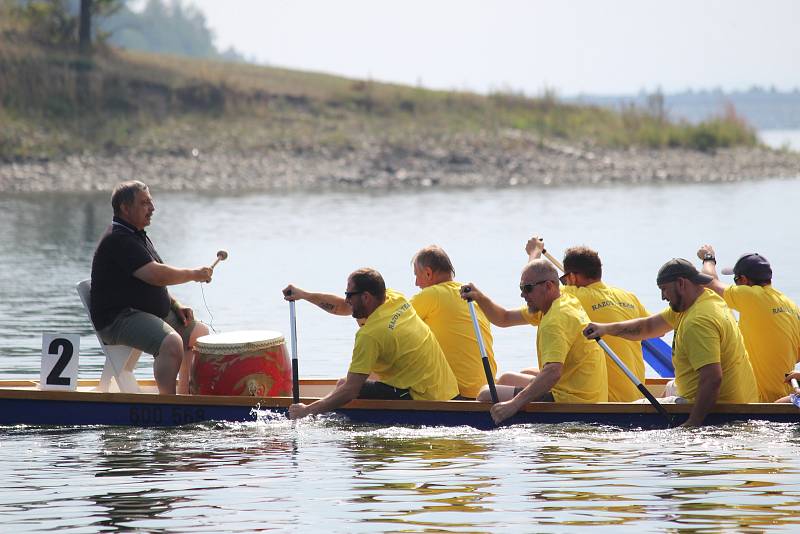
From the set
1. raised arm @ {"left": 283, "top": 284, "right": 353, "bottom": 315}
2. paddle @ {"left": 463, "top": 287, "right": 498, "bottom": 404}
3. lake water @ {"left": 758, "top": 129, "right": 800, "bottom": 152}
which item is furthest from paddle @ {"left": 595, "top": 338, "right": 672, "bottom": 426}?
lake water @ {"left": 758, "top": 129, "right": 800, "bottom": 152}

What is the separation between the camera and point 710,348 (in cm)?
1041

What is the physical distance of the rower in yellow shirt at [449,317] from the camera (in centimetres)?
1175

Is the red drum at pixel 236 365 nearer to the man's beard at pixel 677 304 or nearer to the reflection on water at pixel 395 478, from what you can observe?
the reflection on water at pixel 395 478

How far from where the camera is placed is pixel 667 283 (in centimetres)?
1052

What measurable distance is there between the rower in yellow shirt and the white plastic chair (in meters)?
2.28

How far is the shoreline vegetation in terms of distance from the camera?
149 feet

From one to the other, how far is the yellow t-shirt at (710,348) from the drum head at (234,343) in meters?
3.11

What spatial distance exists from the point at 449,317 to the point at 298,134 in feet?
121

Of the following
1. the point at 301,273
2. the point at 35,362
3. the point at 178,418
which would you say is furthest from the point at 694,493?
the point at 301,273

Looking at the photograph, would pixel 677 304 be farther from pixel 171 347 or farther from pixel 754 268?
pixel 171 347

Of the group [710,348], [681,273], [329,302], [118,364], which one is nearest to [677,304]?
[681,273]

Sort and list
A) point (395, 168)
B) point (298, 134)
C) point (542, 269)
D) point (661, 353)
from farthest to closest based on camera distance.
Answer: point (298, 134)
point (395, 168)
point (661, 353)
point (542, 269)

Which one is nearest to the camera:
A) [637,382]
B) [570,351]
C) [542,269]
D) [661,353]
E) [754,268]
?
[542,269]

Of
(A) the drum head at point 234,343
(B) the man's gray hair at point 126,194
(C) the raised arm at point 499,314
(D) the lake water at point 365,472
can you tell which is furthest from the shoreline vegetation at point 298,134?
(C) the raised arm at point 499,314
